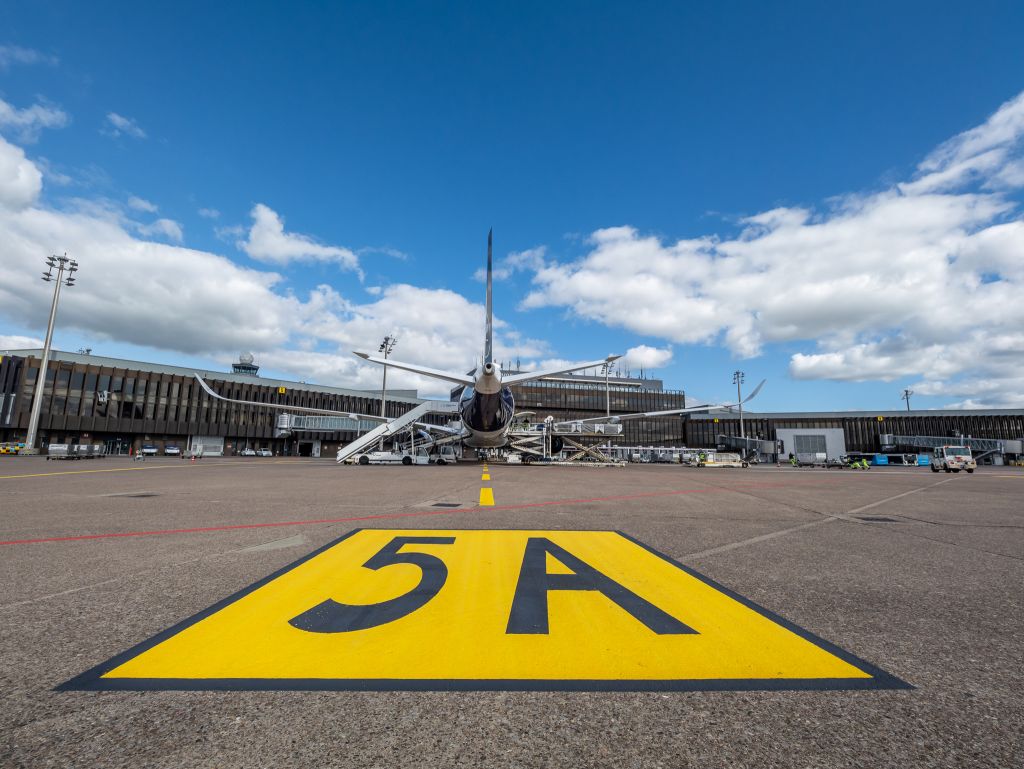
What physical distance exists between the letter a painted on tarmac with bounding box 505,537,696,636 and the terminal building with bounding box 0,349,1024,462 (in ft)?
148

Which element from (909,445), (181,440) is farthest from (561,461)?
(909,445)

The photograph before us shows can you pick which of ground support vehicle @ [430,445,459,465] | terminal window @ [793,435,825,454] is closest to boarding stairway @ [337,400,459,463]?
ground support vehicle @ [430,445,459,465]

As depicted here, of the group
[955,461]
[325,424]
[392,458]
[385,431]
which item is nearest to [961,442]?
[955,461]

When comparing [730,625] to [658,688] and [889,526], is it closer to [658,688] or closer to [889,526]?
[658,688]

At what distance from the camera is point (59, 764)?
6.98 ft

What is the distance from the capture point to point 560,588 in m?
4.91

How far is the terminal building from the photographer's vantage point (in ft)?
207

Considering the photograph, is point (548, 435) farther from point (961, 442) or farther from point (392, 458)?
point (961, 442)

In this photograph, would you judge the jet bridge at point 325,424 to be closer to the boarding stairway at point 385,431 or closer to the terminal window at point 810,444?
the boarding stairway at point 385,431

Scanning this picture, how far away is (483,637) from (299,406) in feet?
243

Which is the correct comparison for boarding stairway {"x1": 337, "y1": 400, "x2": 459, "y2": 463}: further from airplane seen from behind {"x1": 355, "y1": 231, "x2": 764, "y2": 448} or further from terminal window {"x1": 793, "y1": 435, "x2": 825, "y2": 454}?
terminal window {"x1": 793, "y1": 435, "x2": 825, "y2": 454}

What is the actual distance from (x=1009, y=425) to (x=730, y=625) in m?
132

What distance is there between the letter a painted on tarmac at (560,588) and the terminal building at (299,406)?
45.1 metres

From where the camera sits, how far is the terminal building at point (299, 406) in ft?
207
